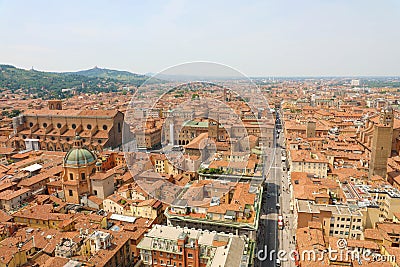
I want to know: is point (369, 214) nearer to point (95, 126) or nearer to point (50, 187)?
point (50, 187)

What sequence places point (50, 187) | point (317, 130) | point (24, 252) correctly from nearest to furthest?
point (24, 252)
point (50, 187)
point (317, 130)

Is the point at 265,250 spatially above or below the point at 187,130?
below

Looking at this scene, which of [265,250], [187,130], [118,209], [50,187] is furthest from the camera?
[187,130]

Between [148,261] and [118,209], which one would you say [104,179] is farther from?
[148,261]

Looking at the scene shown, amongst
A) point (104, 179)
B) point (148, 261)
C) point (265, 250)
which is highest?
point (104, 179)

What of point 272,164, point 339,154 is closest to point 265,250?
point 272,164

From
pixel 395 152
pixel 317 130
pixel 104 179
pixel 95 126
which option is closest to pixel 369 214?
pixel 104 179

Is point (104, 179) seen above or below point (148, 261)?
above

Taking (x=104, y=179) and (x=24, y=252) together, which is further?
(x=104, y=179)

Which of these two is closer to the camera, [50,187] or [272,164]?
[50,187]
